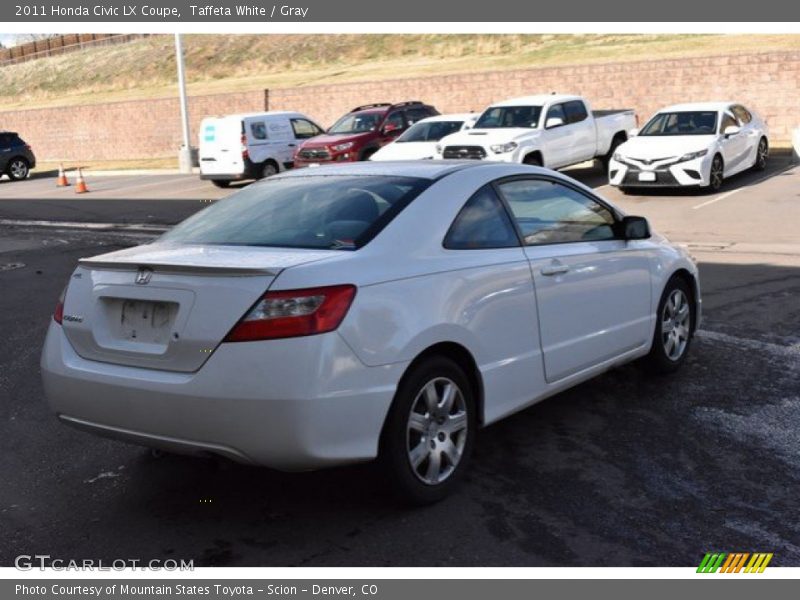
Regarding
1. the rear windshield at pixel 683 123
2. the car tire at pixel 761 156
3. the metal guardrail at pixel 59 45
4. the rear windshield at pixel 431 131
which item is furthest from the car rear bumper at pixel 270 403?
the metal guardrail at pixel 59 45

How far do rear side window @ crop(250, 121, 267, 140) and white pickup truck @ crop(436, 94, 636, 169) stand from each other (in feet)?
19.4

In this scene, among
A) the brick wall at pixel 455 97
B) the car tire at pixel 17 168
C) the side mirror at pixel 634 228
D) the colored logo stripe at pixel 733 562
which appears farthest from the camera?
the car tire at pixel 17 168

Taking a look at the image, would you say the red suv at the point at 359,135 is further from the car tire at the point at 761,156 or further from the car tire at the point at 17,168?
the car tire at the point at 17,168

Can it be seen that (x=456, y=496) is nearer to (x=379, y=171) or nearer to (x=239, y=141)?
(x=379, y=171)

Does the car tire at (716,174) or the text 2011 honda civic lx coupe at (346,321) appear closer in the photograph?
the text 2011 honda civic lx coupe at (346,321)

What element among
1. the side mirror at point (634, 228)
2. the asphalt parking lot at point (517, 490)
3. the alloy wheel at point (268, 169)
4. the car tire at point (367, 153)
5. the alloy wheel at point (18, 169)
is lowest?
the alloy wheel at point (18, 169)

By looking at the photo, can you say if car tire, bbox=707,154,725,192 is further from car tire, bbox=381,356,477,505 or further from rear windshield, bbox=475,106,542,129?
car tire, bbox=381,356,477,505

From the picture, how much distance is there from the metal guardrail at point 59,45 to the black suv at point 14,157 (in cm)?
4783

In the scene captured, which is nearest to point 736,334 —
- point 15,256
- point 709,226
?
point 709,226

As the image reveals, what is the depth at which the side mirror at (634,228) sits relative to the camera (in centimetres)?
589

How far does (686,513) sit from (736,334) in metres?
3.48

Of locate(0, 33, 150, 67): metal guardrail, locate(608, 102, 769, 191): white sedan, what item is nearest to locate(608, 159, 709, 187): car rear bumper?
locate(608, 102, 769, 191): white sedan

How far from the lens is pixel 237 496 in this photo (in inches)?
183

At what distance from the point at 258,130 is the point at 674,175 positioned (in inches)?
423
